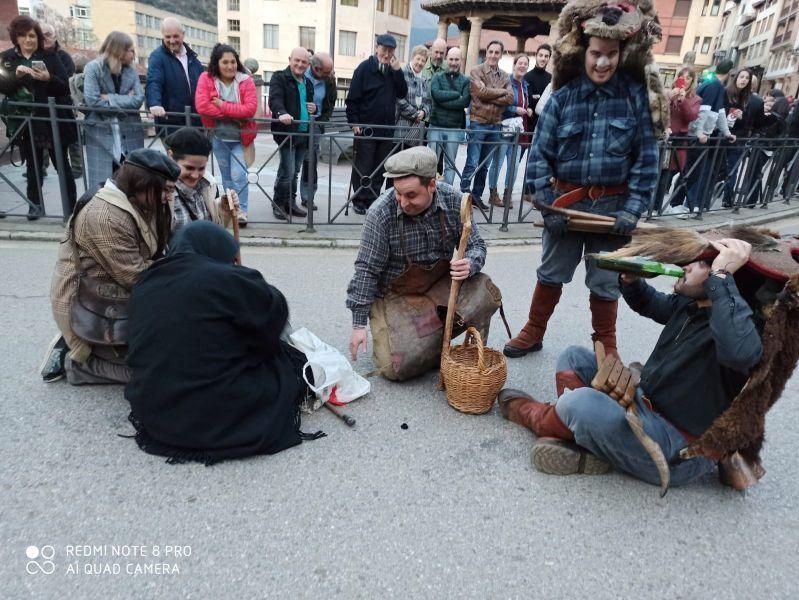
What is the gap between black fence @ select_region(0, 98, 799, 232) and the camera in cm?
568

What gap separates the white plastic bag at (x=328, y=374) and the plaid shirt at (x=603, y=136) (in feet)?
5.14

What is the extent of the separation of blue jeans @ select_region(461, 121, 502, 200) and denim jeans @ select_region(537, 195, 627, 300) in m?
3.54

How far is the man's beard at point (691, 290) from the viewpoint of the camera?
203cm

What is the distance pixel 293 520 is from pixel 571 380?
4.57ft

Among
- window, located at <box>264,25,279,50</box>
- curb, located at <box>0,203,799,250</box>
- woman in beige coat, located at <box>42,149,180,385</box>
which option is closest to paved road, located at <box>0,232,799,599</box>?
woman in beige coat, located at <box>42,149,180,385</box>

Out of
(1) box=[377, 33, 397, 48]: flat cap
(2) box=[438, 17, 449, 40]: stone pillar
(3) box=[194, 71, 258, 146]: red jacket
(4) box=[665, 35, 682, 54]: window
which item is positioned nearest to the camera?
(3) box=[194, 71, 258, 146]: red jacket

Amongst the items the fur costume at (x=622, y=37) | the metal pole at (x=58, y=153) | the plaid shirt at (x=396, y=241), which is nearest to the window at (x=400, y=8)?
the metal pole at (x=58, y=153)

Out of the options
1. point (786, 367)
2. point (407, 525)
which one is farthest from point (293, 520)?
point (786, 367)

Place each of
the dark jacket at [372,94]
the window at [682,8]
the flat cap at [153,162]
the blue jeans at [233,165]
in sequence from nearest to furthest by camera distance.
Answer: the flat cap at [153,162] → the blue jeans at [233,165] → the dark jacket at [372,94] → the window at [682,8]

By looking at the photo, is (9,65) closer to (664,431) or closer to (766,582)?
(664,431)

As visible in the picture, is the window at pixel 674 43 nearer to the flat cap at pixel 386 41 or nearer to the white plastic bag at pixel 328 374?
the flat cap at pixel 386 41

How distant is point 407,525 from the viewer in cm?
215

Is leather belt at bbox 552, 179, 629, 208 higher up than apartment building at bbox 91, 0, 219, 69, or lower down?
lower down

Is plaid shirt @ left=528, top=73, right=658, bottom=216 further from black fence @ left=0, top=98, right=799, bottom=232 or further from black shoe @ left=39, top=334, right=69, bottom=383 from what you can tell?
black shoe @ left=39, top=334, right=69, bottom=383
